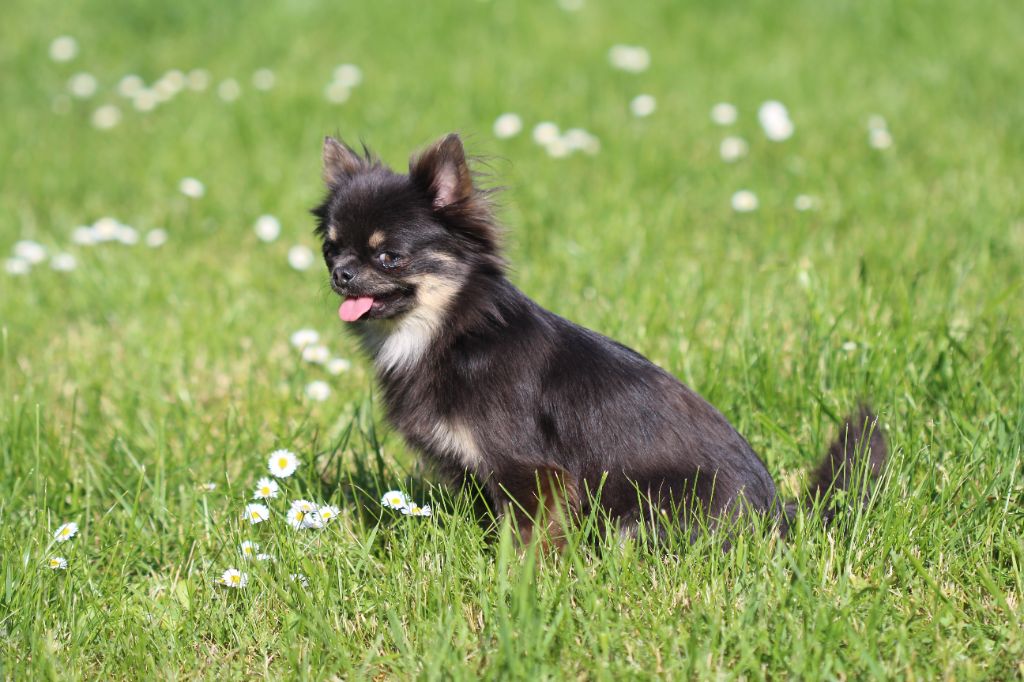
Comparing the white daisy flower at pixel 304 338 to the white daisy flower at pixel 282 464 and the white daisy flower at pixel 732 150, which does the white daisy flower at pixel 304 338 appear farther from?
the white daisy flower at pixel 732 150

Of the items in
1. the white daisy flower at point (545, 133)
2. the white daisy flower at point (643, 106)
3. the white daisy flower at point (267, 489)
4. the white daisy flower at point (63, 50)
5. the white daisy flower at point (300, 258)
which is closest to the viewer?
the white daisy flower at point (267, 489)

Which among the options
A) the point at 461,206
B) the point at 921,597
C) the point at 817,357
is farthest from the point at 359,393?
the point at 921,597

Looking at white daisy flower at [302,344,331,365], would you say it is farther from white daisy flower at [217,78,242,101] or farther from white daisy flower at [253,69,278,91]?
white daisy flower at [253,69,278,91]

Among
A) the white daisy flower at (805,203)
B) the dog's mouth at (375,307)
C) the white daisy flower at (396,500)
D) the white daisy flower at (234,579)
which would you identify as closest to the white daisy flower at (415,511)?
the white daisy flower at (396,500)

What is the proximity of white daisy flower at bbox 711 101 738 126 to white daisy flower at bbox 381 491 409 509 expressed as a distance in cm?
433

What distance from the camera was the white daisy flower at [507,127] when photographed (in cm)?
660

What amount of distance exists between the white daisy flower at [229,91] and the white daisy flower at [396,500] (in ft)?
16.6

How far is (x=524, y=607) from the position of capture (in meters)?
2.49

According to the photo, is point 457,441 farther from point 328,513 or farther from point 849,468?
point 849,468

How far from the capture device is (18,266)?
209 inches

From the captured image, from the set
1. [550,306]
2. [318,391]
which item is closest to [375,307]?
[318,391]

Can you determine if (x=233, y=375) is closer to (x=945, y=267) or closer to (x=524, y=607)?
(x=524, y=607)

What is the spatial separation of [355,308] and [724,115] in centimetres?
421


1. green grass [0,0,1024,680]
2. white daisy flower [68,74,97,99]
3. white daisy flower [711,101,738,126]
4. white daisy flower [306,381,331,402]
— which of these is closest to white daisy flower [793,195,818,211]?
green grass [0,0,1024,680]
